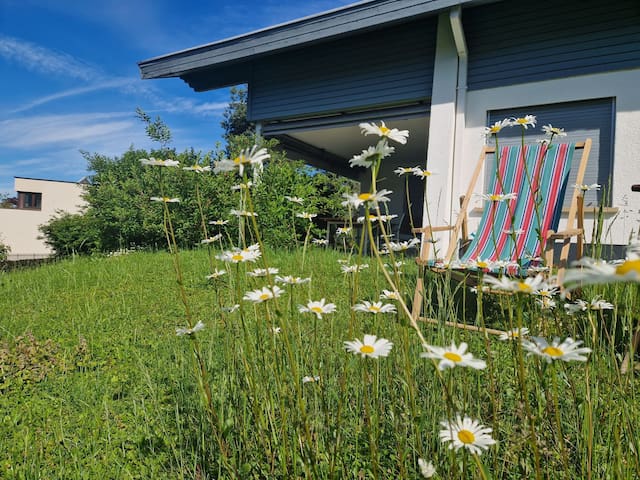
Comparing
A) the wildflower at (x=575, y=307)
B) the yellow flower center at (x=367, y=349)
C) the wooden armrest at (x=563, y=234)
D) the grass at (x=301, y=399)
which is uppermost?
the wooden armrest at (x=563, y=234)

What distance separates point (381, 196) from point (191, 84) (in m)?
8.09

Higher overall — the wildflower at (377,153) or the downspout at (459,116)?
the downspout at (459,116)

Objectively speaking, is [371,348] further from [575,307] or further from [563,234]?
[563,234]

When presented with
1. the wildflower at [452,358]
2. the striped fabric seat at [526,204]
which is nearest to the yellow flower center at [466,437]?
the wildflower at [452,358]

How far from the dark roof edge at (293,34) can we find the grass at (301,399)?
13.8 ft

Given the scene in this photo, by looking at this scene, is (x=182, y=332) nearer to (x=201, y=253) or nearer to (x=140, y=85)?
(x=201, y=253)

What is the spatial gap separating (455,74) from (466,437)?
556cm

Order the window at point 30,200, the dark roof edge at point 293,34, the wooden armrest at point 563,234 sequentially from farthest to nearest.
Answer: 1. the window at point 30,200
2. the dark roof edge at point 293,34
3. the wooden armrest at point 563,234

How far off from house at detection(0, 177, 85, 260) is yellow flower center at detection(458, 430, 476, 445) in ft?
84.8

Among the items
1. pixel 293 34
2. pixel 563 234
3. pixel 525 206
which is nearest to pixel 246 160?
pixel 563 234

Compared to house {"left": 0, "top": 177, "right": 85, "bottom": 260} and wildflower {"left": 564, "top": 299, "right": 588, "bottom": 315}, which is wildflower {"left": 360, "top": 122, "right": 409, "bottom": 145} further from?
house {"left": 0, "top": 177, "right": 85, "bottom": 260}

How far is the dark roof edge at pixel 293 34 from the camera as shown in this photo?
4906mm

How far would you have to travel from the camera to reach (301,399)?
0.73 meters

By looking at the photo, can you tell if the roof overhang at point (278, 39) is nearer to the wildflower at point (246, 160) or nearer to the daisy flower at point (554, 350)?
the wildflower at point (246, 160)
